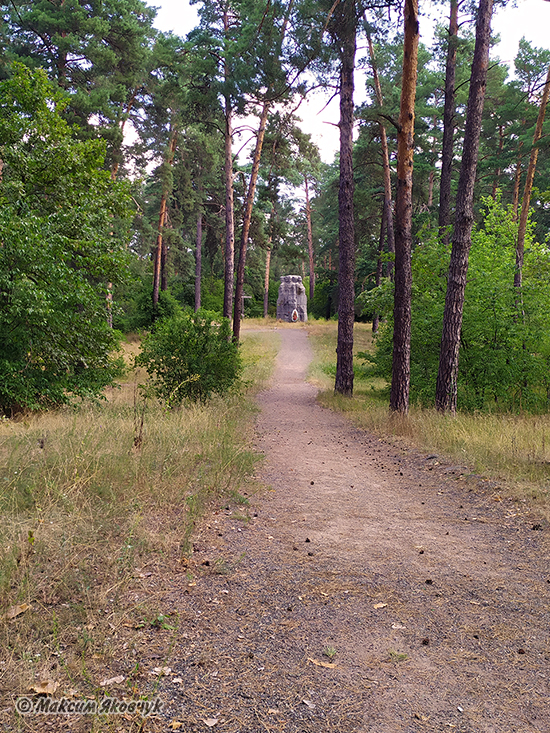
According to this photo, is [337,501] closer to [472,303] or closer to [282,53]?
[472,303]

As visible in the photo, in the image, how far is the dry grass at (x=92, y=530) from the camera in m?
2.56

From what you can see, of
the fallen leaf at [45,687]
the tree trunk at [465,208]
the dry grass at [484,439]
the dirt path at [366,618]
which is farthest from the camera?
the tree trunk at [465,208]

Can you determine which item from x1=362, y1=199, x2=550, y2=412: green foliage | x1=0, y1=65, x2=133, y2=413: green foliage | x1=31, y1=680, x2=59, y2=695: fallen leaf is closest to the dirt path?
x1=31, y1=680, x2=59, y2=695: fallen leaf

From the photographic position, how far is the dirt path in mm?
2326

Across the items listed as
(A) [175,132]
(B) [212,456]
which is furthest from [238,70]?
(A) [175,132]

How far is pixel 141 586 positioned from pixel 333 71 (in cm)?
1385

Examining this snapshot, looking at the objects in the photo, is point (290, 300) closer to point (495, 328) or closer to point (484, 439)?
point (495, 328)

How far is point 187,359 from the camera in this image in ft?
36.5

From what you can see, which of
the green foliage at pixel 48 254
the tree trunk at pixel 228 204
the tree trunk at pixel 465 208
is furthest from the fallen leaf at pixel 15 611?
the tree trunk at pixel 228 204

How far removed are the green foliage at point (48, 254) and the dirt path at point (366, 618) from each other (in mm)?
6162

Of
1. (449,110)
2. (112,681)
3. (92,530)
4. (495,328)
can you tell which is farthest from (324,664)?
(449,110)

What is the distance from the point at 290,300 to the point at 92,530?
43.6 meters

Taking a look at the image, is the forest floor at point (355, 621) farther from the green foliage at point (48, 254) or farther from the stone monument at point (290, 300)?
the stone monument at point (290, 300)

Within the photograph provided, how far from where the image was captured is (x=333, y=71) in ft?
43.1
